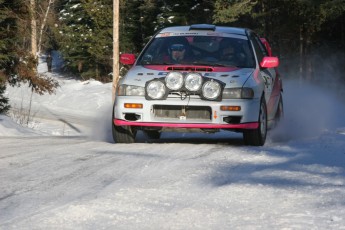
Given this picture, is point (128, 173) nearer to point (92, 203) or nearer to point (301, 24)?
point (92, 203)

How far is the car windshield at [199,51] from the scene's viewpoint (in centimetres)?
1008

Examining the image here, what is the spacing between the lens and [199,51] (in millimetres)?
10242

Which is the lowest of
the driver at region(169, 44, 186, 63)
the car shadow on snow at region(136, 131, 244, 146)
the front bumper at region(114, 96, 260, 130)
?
the car shadow on snow at region(136, 131, 244, 146)

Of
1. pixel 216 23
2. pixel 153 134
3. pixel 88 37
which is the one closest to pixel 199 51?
pixel 153 134

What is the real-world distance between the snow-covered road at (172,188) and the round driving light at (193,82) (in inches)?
33.5

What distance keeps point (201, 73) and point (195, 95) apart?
32 cm

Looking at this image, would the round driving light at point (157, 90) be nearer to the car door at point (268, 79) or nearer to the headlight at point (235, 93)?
the headlight at point (235, 93)

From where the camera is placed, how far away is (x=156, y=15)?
50.5 m

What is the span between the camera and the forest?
3903 cm

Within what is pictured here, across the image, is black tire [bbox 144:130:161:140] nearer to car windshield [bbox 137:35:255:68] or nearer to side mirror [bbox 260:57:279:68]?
car windshield [bbox 137:35:255:68]

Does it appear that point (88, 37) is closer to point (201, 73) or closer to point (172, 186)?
point (201, 73)

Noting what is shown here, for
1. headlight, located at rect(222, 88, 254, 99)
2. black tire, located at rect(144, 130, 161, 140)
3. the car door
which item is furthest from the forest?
headlight, located at rect(222, 88, 254, 99)

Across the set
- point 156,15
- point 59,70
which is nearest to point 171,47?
point 156,15

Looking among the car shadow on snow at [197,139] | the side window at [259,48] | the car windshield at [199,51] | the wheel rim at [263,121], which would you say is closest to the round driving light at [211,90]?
the car windshield at [199,51]
